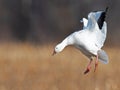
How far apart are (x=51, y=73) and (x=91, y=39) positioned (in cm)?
310

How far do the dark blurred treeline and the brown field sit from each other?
9348 mm

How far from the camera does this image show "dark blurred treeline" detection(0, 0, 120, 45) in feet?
79.2

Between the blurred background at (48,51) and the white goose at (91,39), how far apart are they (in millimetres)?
540

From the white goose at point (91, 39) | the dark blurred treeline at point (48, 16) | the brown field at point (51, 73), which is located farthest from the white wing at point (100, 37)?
the dark blurred treeline at point (48, 16)

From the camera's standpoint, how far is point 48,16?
88.6ft

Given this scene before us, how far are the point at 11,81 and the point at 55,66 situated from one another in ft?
8.23

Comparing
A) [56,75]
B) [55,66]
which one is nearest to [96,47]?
[56,75]

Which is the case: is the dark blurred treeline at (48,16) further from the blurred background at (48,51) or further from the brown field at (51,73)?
the brown field at (51,73)

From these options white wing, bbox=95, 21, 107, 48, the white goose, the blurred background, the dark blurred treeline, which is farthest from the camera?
the dark blurred treeline

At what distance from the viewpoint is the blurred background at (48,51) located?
Result: 8.92 metres

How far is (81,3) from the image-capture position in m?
26.8

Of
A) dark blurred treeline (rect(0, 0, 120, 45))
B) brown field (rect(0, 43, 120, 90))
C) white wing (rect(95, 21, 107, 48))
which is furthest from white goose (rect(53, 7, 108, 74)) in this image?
dark blurred treeline (rect(0, 0, 120, 45))

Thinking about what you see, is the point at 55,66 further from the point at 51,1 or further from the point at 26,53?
the point at 51,1

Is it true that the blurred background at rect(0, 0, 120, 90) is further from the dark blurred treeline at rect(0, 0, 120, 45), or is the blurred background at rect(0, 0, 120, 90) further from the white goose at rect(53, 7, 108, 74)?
the white goose at rect(53, 7, 108, 74)
